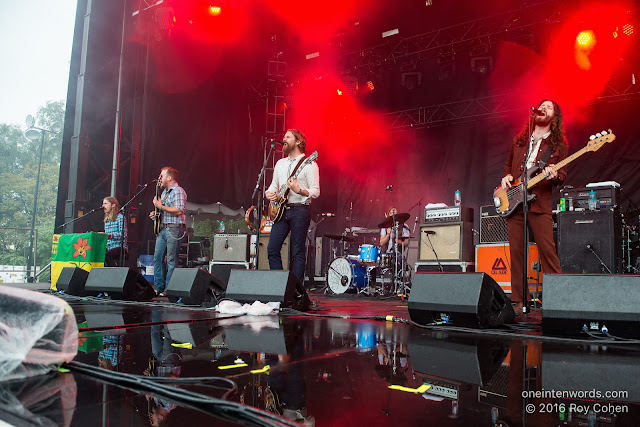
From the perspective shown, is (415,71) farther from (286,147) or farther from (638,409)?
(638,409)

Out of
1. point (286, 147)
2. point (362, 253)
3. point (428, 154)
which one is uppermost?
point (428, 154)

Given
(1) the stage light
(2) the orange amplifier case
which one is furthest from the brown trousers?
(1) the stage light

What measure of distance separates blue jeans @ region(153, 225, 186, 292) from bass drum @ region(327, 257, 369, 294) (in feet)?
11.6

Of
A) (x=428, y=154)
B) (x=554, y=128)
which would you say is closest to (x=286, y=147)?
(x=554, y=128)

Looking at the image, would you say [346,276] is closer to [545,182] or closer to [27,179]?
[545,182]

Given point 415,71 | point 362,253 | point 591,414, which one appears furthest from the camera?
point 415,71

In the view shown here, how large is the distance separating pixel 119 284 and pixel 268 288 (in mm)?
2127

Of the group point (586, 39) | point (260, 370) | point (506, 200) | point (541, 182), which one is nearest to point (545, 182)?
point (541, 182)

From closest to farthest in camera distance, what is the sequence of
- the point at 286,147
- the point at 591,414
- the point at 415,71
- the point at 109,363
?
1. the point at 591,414
2. the point at 109,363
3. the point at 286,147
4. the point at 415,71

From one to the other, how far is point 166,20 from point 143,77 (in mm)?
1228

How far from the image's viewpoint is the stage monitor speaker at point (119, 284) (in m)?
5.12

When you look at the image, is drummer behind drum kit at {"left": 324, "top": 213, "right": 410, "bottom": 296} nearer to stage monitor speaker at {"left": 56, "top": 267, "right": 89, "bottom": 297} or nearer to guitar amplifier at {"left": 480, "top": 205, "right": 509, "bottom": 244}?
guitar amplifier at {"left": 480, "top": 205, "right": 509, "bottom": 244}

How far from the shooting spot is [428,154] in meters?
11.4

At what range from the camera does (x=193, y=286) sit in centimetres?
448
